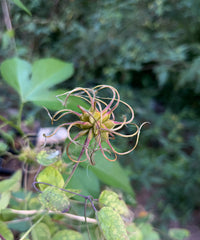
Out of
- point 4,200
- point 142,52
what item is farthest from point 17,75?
point 142,52

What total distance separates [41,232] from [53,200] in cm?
6

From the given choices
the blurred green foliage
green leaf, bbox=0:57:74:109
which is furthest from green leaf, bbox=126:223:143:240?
the blurred green foliage

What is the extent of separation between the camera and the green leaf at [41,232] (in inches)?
9.0

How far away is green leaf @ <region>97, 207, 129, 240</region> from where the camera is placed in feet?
0.59

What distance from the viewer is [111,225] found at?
185 millimetres

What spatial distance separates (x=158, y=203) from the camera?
0.86 metres

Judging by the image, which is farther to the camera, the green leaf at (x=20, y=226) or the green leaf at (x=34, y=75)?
the green leaf at (x=34, y=75)

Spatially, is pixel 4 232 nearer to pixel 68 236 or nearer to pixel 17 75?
pixel 68 236

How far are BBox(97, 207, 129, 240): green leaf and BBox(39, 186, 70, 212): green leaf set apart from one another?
3 cm

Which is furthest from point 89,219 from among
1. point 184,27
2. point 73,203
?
point 184,27

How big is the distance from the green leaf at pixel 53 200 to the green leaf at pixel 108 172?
0.17ft

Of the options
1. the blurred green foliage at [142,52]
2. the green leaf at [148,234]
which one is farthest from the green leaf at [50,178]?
the blurred green foliage at [142,52]

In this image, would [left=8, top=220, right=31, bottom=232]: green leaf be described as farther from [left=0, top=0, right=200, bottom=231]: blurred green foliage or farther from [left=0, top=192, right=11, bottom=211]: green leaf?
[left=0, top=0, right=200, bottom=231]: blurred green foliage

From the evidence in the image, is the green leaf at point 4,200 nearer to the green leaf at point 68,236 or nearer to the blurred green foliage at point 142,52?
the green leaf at point 68,236
